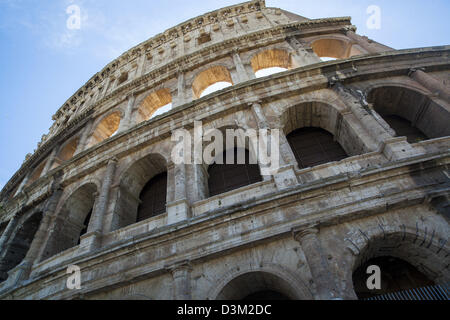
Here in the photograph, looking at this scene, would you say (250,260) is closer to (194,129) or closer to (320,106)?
(194,129)

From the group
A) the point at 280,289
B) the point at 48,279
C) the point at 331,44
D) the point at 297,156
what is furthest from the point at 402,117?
the point at 48,279

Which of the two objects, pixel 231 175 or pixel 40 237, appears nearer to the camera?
pixel 231 175

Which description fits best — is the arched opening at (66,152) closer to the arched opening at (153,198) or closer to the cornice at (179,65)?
the cornice at (179,65)

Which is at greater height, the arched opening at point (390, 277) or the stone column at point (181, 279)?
the stone column at point (181, 279)

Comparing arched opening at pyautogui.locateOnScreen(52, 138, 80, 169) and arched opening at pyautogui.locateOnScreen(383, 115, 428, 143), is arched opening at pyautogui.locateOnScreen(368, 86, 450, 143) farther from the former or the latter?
arched opening at pyautogui.locateOnScreen(52, 138, 80, 169)

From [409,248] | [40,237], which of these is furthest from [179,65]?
[409,248]

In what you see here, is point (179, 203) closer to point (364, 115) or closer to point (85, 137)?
point (364, 115)

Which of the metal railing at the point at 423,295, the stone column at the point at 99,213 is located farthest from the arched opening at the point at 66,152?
the metal railing at the point at 423,295
